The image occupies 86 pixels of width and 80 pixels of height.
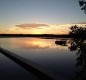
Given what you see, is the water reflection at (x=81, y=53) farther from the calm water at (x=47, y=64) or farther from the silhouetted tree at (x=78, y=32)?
the calm water at (x=47, y=64)

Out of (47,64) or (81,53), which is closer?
(81,53)

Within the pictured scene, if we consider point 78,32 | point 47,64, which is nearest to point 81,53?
point 78,32

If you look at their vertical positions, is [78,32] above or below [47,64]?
above

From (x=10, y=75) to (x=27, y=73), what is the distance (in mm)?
1704

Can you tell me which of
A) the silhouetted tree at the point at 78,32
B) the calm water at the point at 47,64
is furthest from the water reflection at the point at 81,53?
the calm water at the point at 47,64

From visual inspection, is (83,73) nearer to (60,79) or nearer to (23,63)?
(60,79)

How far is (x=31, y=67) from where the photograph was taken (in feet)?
61.6

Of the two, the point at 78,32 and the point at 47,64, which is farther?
the point at 47,64

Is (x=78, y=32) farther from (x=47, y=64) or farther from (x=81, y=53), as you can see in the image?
(x=47, y=64)

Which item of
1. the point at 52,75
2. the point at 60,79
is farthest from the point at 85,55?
the point at 52,75

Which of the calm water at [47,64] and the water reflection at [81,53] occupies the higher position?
the water reflection at [81,53]

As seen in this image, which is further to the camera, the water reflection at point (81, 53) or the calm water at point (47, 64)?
the calm water at point (47, 64)

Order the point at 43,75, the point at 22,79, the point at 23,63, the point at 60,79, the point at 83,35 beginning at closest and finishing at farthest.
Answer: the point at 83,35 < the point at 60,79 < the point at 43,75 < the point at 22,79 < the point at 23,63

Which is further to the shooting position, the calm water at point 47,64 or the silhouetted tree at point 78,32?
the calm water at point 47,64
